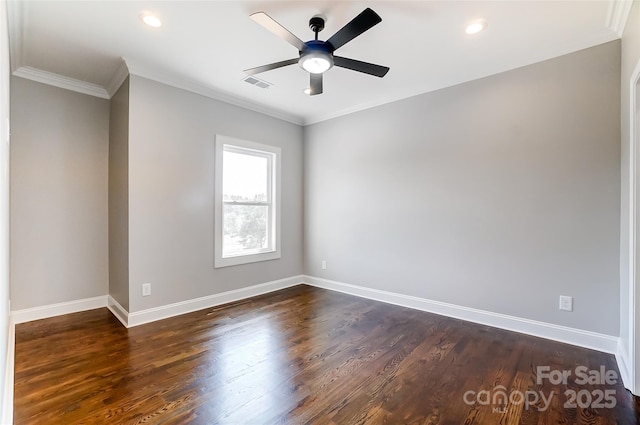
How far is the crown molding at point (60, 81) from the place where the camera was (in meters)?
3.20

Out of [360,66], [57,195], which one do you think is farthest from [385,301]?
[57,195]

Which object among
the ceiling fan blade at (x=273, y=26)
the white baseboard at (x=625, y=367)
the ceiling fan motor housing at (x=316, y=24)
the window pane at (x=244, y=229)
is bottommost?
the white baseboard at (x=625, y=367)

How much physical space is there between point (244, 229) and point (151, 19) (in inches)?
106

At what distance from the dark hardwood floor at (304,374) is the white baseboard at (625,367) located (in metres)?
0.06

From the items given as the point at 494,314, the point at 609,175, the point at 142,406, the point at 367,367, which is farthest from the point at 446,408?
the point at 609,175

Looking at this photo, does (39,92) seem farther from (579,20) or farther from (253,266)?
(579,20)

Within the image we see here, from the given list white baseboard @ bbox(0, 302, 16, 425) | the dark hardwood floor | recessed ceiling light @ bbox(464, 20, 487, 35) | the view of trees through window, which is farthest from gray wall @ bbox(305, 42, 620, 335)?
white baseboard @ bbox(0, 302, 16, 425)

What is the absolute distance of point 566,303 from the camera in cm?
275

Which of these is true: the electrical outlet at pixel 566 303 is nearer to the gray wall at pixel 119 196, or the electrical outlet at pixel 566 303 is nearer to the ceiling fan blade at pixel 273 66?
the ceiling fan blade at pixel 273 66

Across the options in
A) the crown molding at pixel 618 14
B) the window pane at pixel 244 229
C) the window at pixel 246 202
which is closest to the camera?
the crown molding at pixel 618 14

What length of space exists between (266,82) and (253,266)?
8.23 feet

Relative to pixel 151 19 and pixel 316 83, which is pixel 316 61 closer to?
pixel 316 83

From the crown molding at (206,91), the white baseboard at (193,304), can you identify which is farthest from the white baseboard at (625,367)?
the crown molding at (206,91)

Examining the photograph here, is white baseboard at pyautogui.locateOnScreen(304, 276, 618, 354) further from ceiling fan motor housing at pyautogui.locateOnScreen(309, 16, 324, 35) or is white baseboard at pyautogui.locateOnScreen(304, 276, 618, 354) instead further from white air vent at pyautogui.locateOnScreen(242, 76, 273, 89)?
ceiling fan motor housing at pyautogui.locateOnScreen(309, 16, 324, 35)
